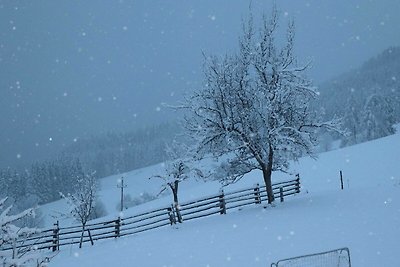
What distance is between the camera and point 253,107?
1805 centimetres

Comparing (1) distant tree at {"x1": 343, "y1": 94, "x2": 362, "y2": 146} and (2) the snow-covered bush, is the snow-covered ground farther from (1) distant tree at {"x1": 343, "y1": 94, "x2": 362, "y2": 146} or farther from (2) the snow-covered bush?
(1) distant tree at {"x1": 343, "y1": 94, "x2": 362, "y2": 146}

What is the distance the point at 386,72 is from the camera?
158250mm

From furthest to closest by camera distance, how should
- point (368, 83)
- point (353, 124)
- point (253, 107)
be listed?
point (368, 83)
point (353, 124)
point (253, 107)

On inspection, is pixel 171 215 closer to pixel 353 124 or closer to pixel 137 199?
pixel 137 199

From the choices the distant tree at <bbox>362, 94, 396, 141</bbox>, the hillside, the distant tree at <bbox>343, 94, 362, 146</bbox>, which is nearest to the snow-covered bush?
the distant tree at <bbox>343, 94, 362, 146</bbox>

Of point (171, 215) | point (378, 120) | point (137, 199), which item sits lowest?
point (137, 199)

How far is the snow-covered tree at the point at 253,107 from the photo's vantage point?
57.9ft

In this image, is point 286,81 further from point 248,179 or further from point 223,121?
point 248,179

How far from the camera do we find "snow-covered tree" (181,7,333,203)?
695 inches

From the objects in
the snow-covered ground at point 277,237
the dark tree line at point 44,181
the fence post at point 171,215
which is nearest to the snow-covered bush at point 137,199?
the dark tree line at point 44,181

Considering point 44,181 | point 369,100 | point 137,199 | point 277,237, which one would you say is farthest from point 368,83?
point 277,237

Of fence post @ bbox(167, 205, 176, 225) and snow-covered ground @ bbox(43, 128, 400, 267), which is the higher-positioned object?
fence post @ bbox(167, 205, 176, 225)

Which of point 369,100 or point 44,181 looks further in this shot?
point 44,181

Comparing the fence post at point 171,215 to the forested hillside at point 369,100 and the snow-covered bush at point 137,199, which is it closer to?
the forested hillside at point 369,100
